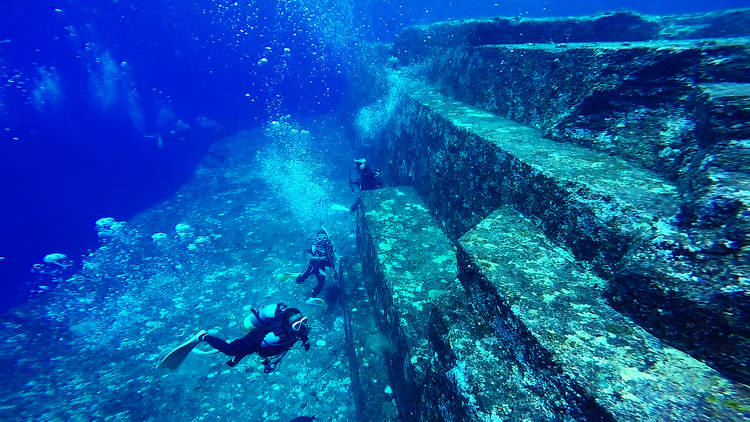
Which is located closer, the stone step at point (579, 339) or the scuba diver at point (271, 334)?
the stone step at point (579, 339)

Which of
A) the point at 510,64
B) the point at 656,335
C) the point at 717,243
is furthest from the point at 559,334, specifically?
the point at 510,64

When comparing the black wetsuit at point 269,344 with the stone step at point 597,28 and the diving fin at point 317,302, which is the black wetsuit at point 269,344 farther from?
the stone step at point 597,28

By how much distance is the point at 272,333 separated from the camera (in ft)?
13.0

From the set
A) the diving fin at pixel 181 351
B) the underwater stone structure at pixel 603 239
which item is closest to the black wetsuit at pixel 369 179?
the underwater stone structure at pixel 603 239

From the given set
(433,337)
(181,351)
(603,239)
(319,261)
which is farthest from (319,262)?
(603,239)

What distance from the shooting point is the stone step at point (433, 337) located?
5.76 ft

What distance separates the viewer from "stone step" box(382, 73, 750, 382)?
1.43 metres

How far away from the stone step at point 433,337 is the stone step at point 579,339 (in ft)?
0.41

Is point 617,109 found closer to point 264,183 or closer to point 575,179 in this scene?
point 575,179

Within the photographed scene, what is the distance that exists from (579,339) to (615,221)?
882mm

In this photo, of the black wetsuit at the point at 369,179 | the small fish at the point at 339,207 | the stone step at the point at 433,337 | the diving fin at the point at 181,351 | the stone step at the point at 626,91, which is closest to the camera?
the stone step at the point at 433,337

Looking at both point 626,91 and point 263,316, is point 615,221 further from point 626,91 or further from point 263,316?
point 263,316

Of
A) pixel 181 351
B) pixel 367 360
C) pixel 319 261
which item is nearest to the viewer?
pixel 367 360

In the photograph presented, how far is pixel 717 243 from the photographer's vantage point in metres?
1.52
